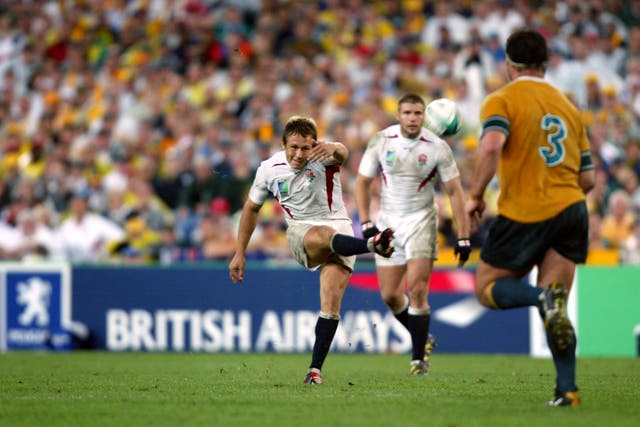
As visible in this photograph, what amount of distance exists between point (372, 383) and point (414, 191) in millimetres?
2151

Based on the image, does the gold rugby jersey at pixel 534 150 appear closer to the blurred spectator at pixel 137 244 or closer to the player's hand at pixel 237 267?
the player's hand at pixel 237 267

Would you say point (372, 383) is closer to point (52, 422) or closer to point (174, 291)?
point (52, 422)

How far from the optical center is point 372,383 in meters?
10.1

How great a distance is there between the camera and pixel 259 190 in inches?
384

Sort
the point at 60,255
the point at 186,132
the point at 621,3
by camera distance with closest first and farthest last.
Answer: the point at 60,255 < the point at 186,132 < the point at 621,3

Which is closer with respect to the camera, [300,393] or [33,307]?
[300,393]

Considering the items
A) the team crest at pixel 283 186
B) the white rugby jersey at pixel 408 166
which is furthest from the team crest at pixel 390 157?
the team crest at pixel 283 186

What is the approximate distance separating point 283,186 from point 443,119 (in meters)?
2.39

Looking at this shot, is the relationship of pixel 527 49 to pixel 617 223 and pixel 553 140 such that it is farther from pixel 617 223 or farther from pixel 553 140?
pixel 617 223

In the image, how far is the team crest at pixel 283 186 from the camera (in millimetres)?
9812

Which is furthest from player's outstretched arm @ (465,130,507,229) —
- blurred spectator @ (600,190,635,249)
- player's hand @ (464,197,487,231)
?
blurred spectator @ (600,190,635,249)

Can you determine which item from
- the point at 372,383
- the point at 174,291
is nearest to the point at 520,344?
the point at 174,291

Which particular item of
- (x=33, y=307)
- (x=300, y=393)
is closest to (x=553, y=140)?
(x=300, y=393)

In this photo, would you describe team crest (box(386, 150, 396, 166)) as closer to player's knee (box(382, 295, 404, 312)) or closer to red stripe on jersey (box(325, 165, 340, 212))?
player's knee (box(382, 295, 404, 312))
